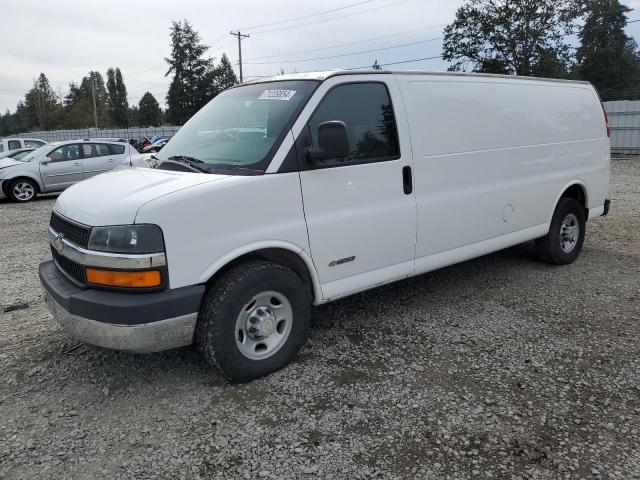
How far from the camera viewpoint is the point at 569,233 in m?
6.25

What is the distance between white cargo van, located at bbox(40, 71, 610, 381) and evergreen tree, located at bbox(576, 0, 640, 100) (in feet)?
212

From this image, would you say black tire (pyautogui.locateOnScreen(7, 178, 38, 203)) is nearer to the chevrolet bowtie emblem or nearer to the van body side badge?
the chevrolet bowtie emblem

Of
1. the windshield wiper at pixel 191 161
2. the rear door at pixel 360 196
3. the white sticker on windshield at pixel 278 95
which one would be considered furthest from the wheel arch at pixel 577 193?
the windshield wiper at pixel 191 161

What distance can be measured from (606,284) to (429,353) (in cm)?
273

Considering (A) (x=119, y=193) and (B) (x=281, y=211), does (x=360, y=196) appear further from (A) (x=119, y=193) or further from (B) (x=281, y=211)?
(A) (x=119, y=193)

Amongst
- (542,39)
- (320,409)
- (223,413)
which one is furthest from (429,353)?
(542,39)

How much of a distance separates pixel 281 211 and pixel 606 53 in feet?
228

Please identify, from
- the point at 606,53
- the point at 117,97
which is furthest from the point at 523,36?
the point at 117,97

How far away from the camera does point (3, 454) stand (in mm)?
2879

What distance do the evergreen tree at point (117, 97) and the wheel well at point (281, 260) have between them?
113238mm

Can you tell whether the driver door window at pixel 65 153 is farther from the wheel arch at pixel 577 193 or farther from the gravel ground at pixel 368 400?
the wheel arch at pixel 577 193

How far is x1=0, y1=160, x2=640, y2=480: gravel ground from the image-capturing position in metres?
2.78

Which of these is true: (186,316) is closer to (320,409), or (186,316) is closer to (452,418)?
(320,409)

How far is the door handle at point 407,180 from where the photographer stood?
13.7 feet
